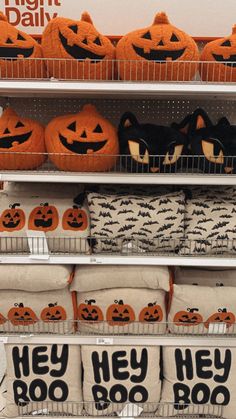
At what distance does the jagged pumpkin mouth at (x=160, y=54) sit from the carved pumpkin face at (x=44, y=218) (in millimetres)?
712

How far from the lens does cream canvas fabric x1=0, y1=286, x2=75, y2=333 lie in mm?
1573

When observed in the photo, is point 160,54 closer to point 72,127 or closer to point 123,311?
point 72,127

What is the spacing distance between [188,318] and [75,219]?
646 mm

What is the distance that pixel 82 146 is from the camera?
1.42 metres

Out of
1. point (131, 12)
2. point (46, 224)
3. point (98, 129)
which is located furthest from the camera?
point (131, 12)

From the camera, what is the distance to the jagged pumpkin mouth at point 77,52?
1351mm

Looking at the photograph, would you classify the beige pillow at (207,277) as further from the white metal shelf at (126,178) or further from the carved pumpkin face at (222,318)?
the white metal shelf at (126,178)

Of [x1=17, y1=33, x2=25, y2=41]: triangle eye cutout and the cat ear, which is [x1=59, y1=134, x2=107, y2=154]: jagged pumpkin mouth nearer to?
the cat ear

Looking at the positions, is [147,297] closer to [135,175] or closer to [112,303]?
[112,303]

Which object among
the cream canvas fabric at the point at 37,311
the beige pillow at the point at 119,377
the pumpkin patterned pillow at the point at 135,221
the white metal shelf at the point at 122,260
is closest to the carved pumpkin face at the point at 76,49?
the pumpkin patterned pillow at the point at 135,221

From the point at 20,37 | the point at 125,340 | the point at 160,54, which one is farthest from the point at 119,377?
the point at 20,37

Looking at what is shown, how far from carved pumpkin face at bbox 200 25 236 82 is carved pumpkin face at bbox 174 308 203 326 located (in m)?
0.95

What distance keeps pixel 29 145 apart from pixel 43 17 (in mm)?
676

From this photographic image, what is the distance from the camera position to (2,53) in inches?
54.5
